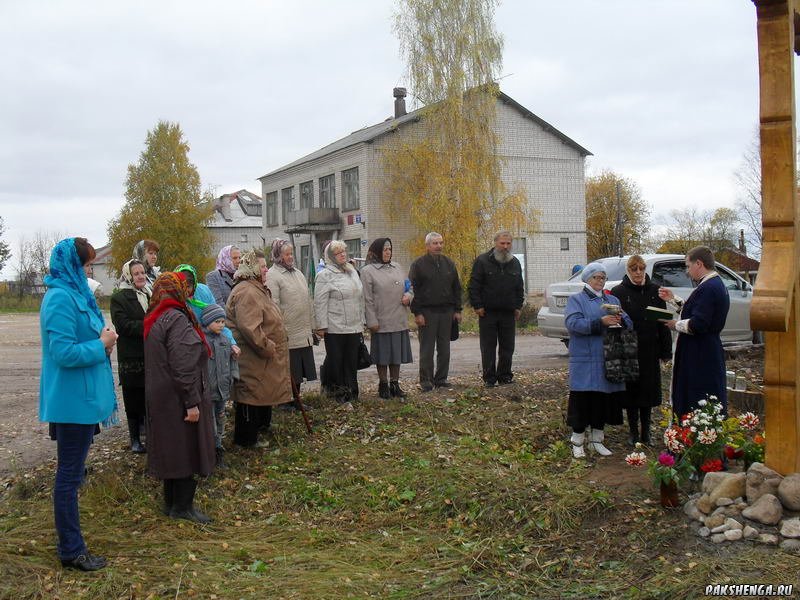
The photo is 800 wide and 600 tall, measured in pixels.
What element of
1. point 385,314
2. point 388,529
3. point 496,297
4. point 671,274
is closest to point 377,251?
point 385,314

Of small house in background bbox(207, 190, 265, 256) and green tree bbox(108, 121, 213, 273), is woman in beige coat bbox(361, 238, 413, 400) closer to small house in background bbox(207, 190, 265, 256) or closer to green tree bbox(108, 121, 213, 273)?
green tree bbox(108, 121, 213, 273)

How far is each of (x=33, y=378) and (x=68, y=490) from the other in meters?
9.11

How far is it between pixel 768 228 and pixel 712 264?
147 centimetres

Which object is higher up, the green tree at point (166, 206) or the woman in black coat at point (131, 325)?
the green tree at point (166, 206)

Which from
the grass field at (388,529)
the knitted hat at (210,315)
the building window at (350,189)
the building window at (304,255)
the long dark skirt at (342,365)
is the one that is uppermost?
the building window at (350,189)

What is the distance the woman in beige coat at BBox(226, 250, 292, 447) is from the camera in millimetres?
7133

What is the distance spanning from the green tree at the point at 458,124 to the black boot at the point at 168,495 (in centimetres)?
2290

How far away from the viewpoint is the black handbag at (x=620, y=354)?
683 cm

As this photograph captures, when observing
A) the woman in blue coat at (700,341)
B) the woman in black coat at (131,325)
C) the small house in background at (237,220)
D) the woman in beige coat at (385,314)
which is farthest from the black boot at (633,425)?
the small house in background at (237,220)

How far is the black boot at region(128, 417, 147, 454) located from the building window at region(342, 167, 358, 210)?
96.8 feet

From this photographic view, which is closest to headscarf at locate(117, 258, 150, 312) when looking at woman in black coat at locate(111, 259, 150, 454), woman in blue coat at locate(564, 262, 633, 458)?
woman in black coat at locate(111, 259, 150, 454)

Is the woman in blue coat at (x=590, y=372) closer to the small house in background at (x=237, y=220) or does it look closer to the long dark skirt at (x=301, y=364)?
the long dark skirt at (x=301, y=364)

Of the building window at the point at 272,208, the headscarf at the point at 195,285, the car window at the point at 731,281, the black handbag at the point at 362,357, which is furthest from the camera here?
the building window at the point at 272,208

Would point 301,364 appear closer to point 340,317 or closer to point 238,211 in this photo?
point 340,317
